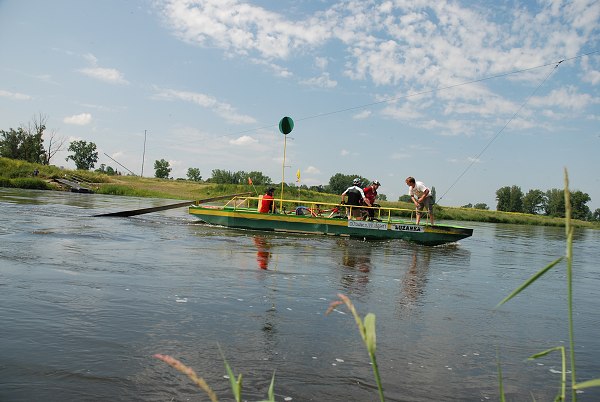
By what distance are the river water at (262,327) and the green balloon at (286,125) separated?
8.93 meters

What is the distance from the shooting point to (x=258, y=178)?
92.2 metres

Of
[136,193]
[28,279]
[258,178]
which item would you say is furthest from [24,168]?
[28,279]

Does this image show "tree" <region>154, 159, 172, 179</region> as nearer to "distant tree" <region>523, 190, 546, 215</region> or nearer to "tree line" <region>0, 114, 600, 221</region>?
"tree line" <region>0, 114, 600, 221</region>

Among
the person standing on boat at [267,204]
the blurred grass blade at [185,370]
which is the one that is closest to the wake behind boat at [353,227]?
the person standing on boat at [267,204]

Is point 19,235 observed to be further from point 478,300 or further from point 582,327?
point 582,327

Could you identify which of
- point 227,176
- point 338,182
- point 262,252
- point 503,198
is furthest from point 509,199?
point 262,252

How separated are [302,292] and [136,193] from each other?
4812 cm

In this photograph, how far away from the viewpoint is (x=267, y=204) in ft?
58.0

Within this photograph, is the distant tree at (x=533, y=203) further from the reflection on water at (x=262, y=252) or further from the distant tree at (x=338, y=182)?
the reflection on water at (x=262, y=252)

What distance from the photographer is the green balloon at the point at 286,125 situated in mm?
18500

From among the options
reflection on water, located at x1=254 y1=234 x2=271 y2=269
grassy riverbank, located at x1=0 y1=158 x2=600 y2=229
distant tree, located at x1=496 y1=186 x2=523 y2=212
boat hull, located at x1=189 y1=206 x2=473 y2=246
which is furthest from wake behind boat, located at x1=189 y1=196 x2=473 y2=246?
distant tree, located at x1=496 y1=186 x2=523 y2=212

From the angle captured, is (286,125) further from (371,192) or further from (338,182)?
(338,182)

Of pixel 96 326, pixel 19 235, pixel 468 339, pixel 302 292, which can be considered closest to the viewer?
pixel 96 326

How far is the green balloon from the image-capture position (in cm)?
1850
